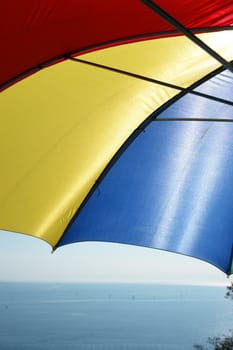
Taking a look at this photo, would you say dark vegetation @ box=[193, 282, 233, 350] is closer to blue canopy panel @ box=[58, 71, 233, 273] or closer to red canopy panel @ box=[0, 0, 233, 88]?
blue canopy panel @ box=[58, 71, 233, 273]

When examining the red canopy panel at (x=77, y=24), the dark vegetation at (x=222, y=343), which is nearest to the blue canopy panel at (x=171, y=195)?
the red canopy panel at (x=77, y=24)

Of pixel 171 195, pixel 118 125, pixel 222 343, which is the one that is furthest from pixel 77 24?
pixel 222 343

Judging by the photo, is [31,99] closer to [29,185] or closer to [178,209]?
[29,185]

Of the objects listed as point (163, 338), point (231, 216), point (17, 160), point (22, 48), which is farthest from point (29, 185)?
point (163, 338)

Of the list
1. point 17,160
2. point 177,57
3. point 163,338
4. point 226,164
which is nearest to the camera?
point 177,57

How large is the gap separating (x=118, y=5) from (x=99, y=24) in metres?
0.15

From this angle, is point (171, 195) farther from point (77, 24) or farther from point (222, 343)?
point (222, 343)

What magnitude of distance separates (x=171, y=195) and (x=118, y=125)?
708 millimetres

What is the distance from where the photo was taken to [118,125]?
291 centimetres

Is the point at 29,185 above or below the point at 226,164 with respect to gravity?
below

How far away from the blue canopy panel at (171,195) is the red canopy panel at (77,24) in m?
0.91

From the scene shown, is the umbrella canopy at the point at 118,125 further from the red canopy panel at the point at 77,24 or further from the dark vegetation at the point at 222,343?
the dark vegetation at the point at 222,343

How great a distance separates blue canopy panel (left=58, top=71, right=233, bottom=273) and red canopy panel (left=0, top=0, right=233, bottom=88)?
91 cm

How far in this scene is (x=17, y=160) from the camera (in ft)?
9.06
